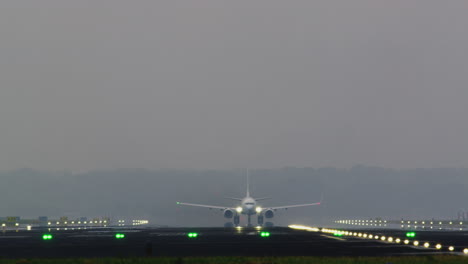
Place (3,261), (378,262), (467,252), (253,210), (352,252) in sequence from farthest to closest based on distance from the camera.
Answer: (253,210)
(352,252)
(467,252)
(3,261)
(378,262)

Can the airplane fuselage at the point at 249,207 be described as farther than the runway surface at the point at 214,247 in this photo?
Yes

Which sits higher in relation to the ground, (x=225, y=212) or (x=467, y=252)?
(x=225, y=212)

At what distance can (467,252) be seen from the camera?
50125mm

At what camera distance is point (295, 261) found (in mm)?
42750

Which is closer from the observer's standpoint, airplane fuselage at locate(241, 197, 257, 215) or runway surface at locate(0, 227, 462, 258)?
runway surface at locate(0, 227, 462, 258)

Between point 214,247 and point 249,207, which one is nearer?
point 214,247

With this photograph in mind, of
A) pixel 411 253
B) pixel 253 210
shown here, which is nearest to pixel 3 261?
pixel 411 253

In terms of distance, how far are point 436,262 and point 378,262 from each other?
276 cm

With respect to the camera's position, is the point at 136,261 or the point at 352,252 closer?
the point at 136,261

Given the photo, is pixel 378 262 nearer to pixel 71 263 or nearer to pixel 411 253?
pixel 411 253

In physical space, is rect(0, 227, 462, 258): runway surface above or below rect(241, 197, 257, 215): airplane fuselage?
below

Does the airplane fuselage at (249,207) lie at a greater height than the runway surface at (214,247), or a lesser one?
greater

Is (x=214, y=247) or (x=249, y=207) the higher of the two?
(x=249, y=207)

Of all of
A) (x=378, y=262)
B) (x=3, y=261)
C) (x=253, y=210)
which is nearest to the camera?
(x=378, y=262)
